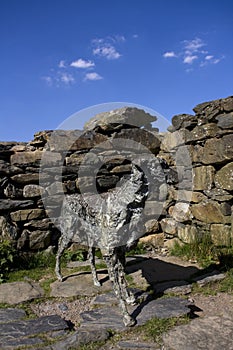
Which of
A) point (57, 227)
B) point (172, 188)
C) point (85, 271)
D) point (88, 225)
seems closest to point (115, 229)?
point (88, 225)

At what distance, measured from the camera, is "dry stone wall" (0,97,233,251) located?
6.35 m

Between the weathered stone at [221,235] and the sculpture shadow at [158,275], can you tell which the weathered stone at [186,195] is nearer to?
the weathered stone at [221,235]

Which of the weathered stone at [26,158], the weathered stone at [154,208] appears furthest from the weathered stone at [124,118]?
the weathered stone at [154,208]

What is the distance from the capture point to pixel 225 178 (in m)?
6.17

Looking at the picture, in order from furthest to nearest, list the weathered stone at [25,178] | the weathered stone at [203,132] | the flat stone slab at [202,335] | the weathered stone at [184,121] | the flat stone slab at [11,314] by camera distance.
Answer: the weathered stone at [184,121], the weathered stone at [25,178], the weathered stone at [203,132], the flat stone slab at [11,314], the flat stone slab at [202,335]

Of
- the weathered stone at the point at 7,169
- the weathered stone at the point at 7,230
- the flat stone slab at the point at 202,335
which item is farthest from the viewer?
the weathered stone at the point at 7,169

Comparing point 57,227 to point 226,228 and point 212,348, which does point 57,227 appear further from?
point 212,348

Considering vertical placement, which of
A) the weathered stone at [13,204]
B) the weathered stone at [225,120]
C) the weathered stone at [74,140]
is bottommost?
the weathered stone at [13,204]

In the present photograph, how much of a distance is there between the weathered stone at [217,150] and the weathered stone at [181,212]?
112 centimetres

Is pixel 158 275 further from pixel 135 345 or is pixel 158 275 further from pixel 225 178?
pixel 135 345

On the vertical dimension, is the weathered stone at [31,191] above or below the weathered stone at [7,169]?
below

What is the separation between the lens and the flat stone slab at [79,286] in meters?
4.86

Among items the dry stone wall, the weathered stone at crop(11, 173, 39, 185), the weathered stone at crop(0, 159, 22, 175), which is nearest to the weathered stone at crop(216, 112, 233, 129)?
the dry stone wall

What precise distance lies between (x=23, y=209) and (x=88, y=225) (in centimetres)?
255
